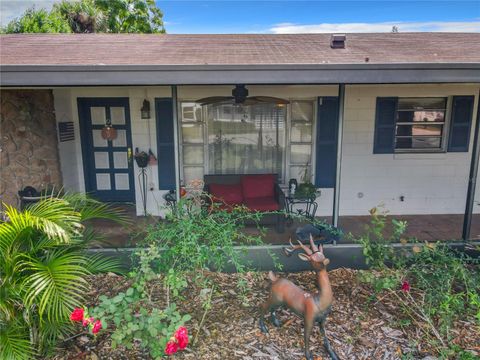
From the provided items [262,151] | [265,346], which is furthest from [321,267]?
[262,151]

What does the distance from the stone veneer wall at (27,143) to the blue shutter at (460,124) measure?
672cm

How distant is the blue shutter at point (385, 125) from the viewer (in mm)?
6469

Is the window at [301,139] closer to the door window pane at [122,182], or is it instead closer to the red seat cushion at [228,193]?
the red seat cushion at [228,193]

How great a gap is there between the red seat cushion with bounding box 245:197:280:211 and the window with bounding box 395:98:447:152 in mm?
2512

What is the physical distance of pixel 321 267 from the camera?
308cm

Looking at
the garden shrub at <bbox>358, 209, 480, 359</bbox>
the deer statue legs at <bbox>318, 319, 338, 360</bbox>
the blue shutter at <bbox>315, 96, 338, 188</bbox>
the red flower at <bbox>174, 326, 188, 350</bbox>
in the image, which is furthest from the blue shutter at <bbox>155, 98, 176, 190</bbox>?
the deer statue legs at <bbox>318, 319, 338, 360</bbox>

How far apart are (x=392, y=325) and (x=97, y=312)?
104 inches

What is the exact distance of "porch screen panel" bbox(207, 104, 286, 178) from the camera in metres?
6.64

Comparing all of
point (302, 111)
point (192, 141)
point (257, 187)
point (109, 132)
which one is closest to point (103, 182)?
point (109, 132)

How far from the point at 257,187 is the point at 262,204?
523mm

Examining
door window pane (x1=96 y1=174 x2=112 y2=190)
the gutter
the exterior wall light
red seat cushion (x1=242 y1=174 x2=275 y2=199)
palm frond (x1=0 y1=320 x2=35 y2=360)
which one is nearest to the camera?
palm frond (x1=0 y1=320 x2=35 y2=360)

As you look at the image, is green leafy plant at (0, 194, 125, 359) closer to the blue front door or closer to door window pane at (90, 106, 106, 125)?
the blue front door

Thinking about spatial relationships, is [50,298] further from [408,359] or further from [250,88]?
[250,88]

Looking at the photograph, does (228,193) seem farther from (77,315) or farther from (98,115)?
(77,315)
